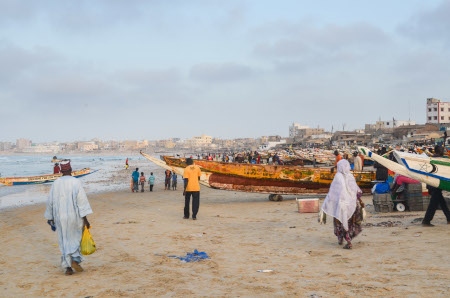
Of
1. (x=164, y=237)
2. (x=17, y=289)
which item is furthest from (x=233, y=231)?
(x=17, y=289)

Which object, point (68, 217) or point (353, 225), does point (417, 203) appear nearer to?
point (353, 225)

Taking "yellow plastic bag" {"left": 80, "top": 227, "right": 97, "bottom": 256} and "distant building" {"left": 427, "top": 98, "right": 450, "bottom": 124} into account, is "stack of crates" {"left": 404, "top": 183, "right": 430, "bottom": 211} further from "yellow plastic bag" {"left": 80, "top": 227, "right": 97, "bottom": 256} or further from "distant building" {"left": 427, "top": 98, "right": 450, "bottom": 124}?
"distant building" {"left": 427, "top": 98, "right": 450, "bottom": 124}

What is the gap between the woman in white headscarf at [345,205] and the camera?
714cm

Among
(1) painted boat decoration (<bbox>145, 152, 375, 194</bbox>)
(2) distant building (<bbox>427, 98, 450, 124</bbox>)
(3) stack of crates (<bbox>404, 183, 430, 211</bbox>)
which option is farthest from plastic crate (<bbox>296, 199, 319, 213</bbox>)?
(2) distant building (<bbox>427, 98, 450, 124</bbox>)

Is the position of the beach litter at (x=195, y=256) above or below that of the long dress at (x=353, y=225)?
below

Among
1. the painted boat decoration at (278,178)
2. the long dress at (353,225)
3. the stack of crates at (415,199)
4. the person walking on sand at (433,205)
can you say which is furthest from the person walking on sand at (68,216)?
the painted boat decoration at (278,178)

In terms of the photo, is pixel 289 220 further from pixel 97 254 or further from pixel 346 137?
pixel 346 137

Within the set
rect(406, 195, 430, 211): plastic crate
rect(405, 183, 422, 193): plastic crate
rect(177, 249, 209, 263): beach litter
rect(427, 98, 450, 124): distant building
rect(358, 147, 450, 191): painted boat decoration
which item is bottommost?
rect(177, 249, 209, 263): beach litter

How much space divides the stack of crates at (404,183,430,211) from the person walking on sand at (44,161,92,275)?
7.90m

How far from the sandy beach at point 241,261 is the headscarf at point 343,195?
0.57 m

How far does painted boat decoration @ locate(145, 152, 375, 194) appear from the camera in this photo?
1548 cm

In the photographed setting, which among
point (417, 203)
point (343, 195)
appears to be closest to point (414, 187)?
point (417, 203)

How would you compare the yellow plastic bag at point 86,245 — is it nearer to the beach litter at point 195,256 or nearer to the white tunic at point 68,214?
the white tunic at point 68,214

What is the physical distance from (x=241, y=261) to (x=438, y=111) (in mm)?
90793
